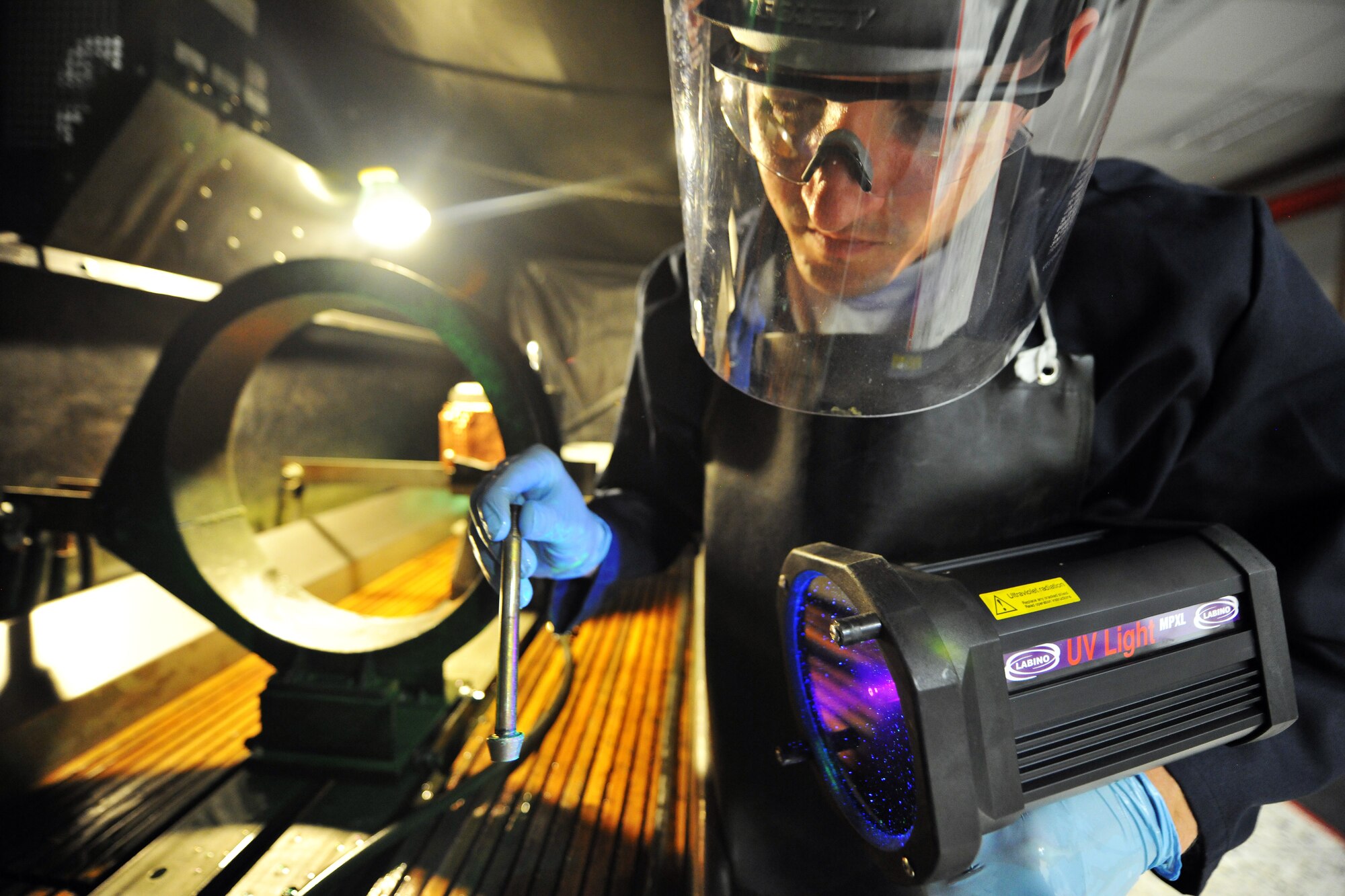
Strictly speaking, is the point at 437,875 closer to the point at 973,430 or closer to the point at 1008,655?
the point at 1008,655

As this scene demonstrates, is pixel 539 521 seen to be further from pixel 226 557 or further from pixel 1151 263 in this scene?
pixel 1151 263

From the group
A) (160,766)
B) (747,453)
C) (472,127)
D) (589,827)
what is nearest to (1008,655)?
(747,453)

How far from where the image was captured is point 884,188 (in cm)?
57

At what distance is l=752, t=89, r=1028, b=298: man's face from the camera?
1.78 ft

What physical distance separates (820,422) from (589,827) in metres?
0.72

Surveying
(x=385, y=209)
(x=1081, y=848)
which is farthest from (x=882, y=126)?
(x=385, y=209)

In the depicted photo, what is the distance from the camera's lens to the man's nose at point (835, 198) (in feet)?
1.87

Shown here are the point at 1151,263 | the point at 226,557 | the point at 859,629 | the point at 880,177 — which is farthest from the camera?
the point at 226,557

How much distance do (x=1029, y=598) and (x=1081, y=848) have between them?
38 cm

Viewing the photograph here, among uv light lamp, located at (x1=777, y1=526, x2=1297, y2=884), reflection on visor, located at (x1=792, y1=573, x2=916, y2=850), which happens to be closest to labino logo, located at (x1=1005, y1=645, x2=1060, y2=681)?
uv light lamp, located at (x1=777, y1=526, x2=1297, y2=884)

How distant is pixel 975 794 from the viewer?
1.49 feet

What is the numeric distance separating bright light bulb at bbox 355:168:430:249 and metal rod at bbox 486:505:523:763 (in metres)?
1.74

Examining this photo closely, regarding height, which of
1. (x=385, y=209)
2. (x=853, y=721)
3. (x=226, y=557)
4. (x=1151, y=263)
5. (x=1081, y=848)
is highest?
(x=385, y=209)

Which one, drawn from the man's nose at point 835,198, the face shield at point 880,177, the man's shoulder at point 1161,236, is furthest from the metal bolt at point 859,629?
the man's shoulder at point 1161,236
